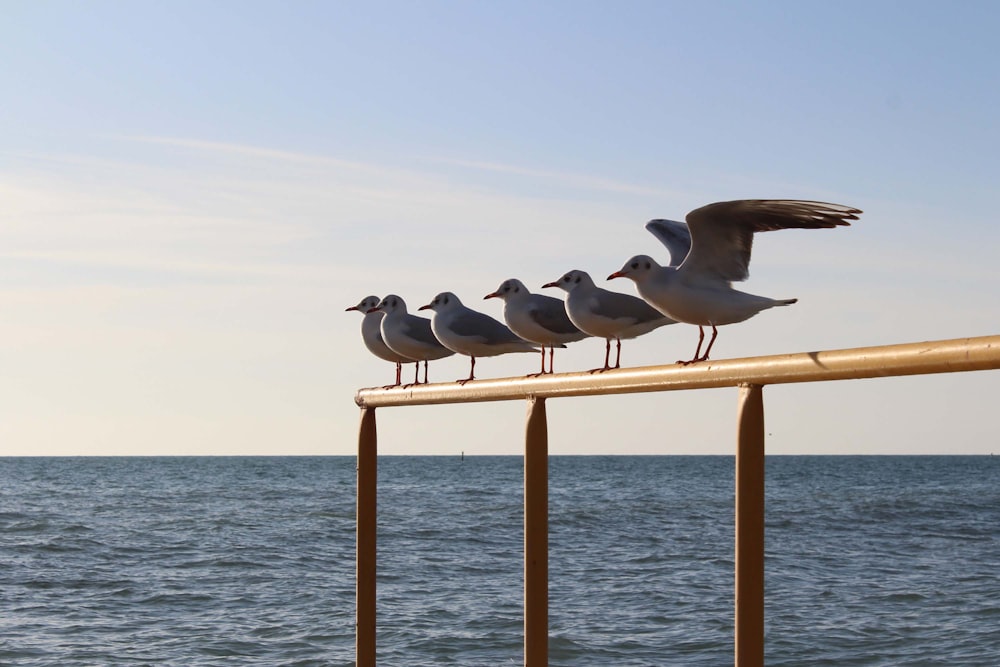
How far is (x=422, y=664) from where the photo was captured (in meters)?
14.5

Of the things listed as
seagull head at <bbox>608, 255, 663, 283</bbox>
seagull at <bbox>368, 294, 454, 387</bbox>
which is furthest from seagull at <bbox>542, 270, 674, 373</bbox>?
seagull at <bbox>368, 294, 454, 387</bbox>

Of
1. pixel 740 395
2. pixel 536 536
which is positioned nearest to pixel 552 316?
pixel 536 536

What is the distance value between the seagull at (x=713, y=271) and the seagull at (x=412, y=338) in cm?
218

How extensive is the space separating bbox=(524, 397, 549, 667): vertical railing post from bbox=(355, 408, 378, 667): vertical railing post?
1.30 m

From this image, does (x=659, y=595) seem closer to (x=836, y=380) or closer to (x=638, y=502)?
(x=836, y=380)

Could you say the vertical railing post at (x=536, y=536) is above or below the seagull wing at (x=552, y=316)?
below

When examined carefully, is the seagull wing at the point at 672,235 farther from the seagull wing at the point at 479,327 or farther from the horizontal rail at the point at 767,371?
the horizontal rail at the point at 767,371

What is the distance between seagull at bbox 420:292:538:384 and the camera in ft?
20.5

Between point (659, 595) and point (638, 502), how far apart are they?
29798mm

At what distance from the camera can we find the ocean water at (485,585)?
612 inches

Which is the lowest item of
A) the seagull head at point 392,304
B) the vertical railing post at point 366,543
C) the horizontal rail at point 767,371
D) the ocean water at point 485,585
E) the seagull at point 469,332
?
the ocean water at point 485,585

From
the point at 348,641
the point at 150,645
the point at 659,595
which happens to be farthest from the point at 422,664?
the point at 659,595

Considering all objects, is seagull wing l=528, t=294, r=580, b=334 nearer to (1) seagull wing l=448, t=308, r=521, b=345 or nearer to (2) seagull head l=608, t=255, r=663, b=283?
(1) seagull wing l=448, t=308, r=521, b=345

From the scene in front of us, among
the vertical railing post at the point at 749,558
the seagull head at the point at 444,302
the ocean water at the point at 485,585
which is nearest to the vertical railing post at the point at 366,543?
the seagull head at the point at 444,302
